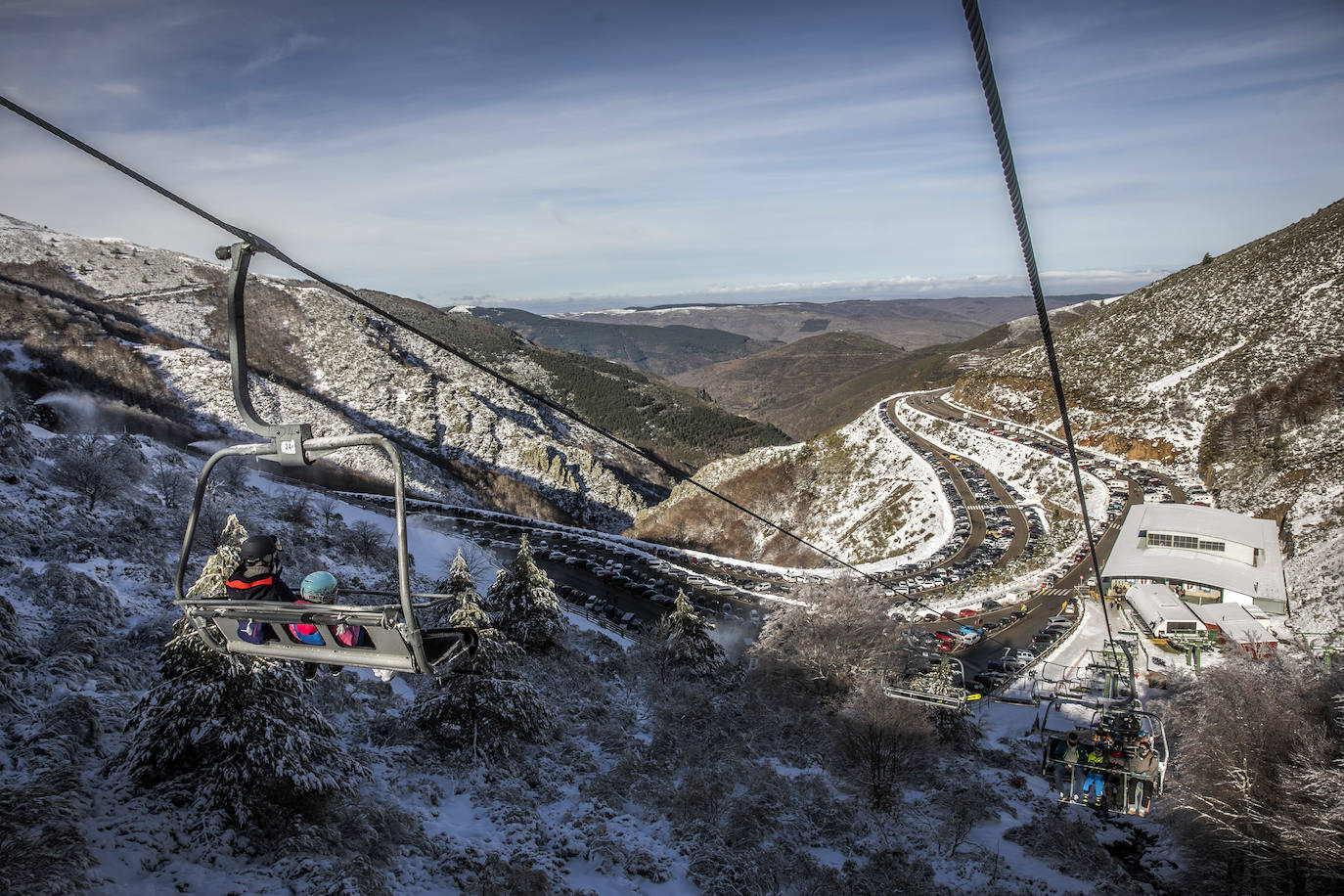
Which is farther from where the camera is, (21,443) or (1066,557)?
(1066,557)

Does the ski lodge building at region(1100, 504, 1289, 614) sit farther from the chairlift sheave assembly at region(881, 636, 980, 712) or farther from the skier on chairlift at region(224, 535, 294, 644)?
the skier on chairlift at region(224, 535, 294, 644)

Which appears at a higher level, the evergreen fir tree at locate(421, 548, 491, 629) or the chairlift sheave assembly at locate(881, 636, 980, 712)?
the evergreen fir tree at locate(421, 548, 491, 629)

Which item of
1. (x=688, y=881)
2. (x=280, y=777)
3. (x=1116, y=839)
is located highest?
(x=280, y=777)

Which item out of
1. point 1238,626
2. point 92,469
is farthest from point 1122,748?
point 92,469

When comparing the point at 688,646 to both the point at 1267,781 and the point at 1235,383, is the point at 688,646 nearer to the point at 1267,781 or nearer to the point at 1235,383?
the point at 1267,781

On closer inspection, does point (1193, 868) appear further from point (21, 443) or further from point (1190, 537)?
point (21, 443)

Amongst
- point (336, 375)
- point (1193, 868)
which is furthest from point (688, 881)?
point (336, 375)

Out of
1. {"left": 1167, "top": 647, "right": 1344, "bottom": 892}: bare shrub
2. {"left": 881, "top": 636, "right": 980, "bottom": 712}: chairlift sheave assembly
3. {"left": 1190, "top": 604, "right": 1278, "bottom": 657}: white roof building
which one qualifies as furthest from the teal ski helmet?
{"left": 1190, "top": 604, "right": 1278, "bottom": 657}: white roof building

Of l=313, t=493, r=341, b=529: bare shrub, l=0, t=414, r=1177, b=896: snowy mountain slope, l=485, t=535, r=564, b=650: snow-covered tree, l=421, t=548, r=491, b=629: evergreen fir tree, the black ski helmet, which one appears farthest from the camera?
l=313, t=493, r=341, b=529: bare shrub
